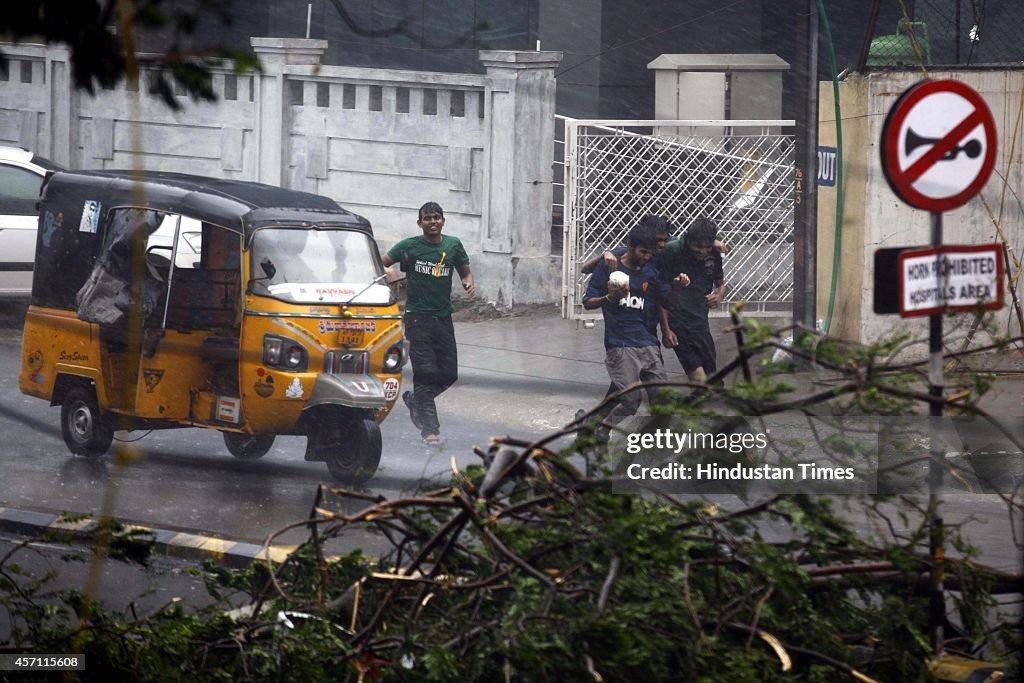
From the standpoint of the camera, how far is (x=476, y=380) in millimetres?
10844

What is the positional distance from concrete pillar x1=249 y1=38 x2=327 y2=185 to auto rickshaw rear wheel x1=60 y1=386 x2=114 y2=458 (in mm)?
Result: 5499

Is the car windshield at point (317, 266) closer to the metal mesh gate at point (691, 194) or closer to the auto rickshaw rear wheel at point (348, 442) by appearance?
the auto rickshaw rear wheel at point (348, 442)

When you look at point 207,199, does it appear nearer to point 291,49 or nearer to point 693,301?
point 693,301

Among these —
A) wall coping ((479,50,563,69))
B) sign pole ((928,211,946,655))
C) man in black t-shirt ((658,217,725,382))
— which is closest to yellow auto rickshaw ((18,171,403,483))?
man in black t-shirt ((658,217,725,382))

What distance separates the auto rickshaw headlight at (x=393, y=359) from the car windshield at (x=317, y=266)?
0.29 metres

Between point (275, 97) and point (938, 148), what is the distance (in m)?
10.1

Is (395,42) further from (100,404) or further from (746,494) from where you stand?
(746,494)

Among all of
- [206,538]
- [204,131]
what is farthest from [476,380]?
[204,131]

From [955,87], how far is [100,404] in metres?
5.67

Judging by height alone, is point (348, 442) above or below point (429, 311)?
below

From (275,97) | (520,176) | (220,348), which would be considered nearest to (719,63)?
(520,176)

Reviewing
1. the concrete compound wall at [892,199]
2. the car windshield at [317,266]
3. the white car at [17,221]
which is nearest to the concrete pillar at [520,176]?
the concrete compound wall at [892,199]

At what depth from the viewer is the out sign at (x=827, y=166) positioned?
11172 mm

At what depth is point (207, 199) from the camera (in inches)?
313
